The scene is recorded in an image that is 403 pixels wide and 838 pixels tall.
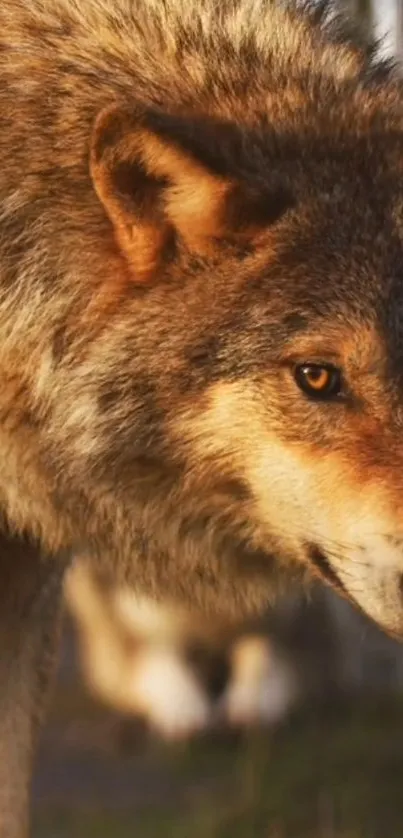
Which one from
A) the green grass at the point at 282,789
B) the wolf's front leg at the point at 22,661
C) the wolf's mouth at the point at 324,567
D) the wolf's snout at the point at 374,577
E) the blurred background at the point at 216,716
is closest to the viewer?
the wolf's snout at the point at 374,577

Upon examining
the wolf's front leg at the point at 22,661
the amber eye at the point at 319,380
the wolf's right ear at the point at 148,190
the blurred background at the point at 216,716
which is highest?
the wolf's right ear at the point at 148,190

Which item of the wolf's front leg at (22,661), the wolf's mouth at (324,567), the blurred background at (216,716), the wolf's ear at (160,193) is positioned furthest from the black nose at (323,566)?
the blurred background at (216,716)

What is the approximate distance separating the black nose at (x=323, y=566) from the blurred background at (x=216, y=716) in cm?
355

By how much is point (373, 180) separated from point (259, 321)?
44cm

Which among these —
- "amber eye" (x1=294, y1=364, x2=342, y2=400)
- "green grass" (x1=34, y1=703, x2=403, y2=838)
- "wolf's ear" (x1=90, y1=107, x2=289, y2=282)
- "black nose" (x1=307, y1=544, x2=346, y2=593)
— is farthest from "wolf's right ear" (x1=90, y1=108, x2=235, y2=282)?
"green grass" (x1=34, y1=703, x2=403, y2=838)

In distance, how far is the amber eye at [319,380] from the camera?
407cm

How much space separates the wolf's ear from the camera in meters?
4.06

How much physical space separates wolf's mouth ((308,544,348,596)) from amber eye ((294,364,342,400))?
0.38 metres

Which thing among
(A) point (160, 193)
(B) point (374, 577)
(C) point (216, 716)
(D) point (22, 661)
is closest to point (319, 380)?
(B) point (374, 577)

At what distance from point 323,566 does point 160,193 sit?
95 centimetres

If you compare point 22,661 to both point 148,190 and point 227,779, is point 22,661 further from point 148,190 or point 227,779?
point 227,779

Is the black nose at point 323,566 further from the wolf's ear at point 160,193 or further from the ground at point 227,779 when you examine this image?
the ground at point 227,779

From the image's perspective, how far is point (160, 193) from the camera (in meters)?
4.20

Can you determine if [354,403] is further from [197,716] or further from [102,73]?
[197,716]
